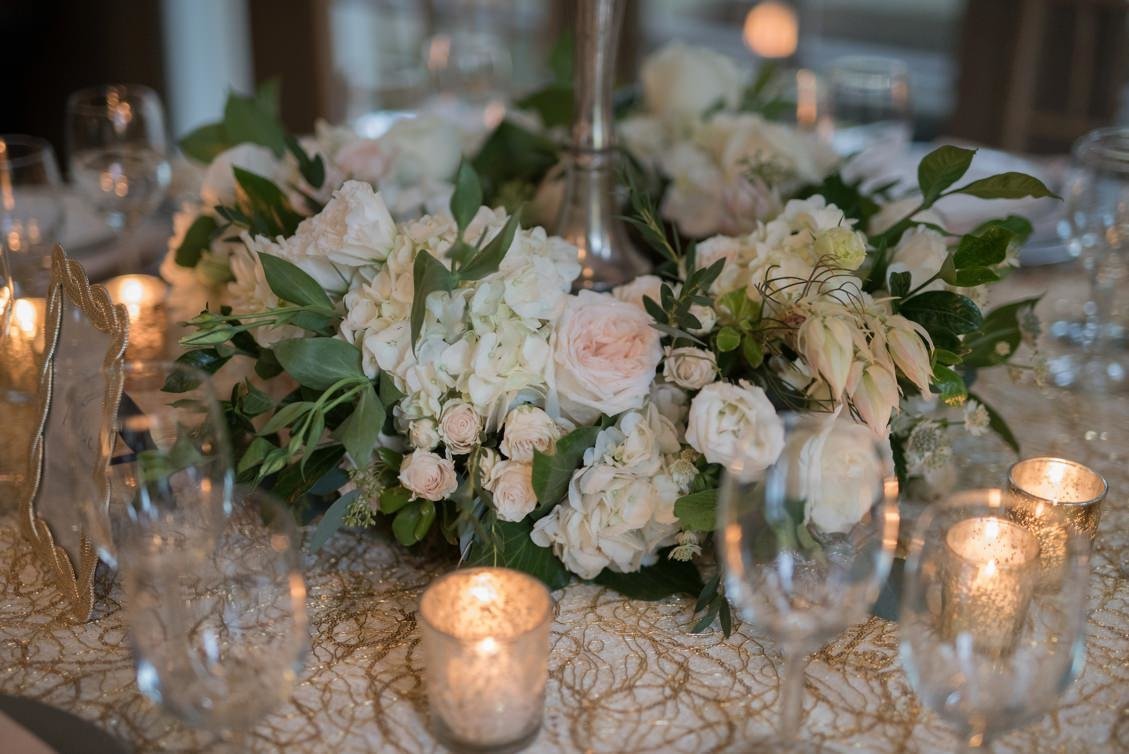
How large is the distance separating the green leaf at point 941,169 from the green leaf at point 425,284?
18.4 inches

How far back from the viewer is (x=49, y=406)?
36.8 inches

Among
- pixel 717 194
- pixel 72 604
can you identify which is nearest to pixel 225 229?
pixel 72 604

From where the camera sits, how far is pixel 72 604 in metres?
0.92

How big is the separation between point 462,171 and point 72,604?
481 millimetres

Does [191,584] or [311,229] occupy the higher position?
[311,229]

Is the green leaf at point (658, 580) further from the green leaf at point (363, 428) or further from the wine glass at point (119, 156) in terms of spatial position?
the wine glass at point (119, 156)

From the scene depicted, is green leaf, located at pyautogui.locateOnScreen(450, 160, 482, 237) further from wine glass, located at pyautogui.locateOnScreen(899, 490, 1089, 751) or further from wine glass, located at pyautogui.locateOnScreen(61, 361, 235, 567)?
wine glass, located at pyautogui.locateOnScreen(899, 490, 1089, 751)

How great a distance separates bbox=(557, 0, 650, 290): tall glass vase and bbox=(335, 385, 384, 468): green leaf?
339 mm

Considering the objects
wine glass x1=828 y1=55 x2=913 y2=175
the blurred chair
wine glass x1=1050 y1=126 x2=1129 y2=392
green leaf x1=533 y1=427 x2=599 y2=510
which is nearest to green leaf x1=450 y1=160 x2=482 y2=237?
green leaf x1=533 y1=427 x2=599 y2=510

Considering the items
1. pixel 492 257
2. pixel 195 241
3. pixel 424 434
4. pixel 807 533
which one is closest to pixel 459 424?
pixel 424 434

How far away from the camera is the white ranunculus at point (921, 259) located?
101 cm

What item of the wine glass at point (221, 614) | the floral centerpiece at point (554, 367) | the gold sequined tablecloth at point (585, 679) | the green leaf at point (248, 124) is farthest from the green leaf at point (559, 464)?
the green leaf at point (248, 124)

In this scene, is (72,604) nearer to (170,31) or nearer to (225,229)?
(225,229)

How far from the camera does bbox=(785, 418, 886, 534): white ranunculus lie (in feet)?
2.43
